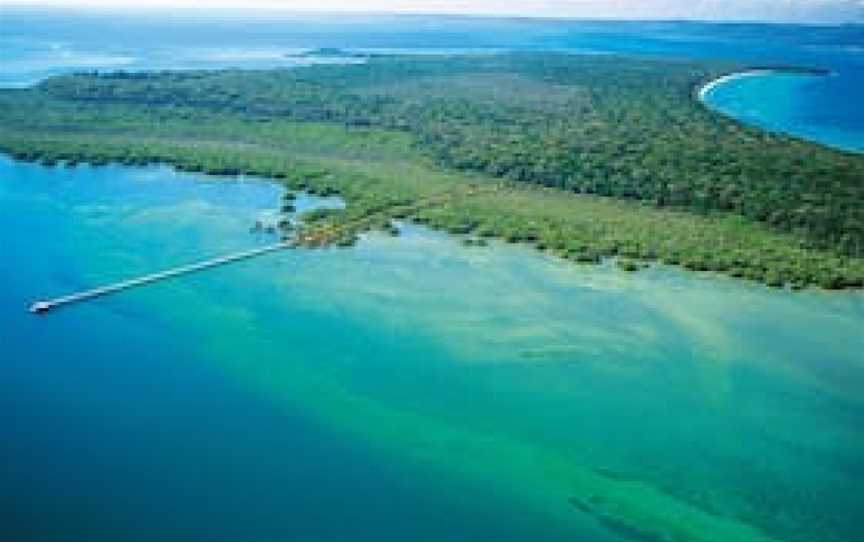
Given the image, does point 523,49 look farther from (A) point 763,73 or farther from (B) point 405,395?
(B) point 405,395

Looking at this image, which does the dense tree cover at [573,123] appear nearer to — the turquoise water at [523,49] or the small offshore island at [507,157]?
the small offshore island at [507,157]

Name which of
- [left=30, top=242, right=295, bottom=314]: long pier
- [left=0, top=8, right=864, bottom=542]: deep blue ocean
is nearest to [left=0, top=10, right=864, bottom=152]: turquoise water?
[left=0, top=8, right=864, bottom=542]: deep blue ocean

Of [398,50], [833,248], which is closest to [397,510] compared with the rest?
[833,248]

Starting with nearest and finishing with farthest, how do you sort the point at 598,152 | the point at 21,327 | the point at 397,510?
the point at 397,510, the point at 21,327, the point at 598,152

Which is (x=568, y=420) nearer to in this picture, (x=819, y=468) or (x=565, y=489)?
(x=565, y=489)

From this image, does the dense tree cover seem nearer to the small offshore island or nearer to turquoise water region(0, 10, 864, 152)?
the small offshore island

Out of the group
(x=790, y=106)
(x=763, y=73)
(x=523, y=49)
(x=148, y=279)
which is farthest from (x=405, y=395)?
(x=523, y=49)
